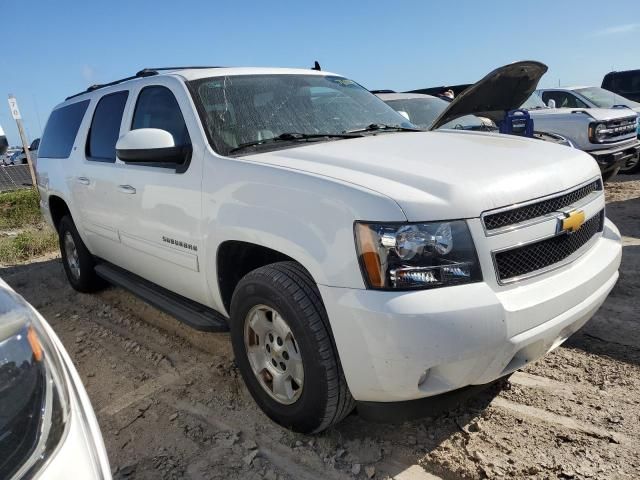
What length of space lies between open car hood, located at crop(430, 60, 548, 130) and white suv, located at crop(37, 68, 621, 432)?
67 centimetres

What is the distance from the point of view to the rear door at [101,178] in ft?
13.0

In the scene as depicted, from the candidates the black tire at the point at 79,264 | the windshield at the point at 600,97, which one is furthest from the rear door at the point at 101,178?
the windshield at the point at 600,97

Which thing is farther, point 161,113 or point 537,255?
point 161,113

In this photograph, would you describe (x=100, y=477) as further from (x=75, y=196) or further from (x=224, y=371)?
(x=75, y=196)

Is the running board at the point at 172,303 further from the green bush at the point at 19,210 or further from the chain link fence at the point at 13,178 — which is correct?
the chain link fence at the point at 13,178

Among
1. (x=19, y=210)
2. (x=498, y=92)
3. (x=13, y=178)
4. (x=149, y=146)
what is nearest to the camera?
(x=149, y=146)

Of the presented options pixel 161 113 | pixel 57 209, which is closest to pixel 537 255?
pixel 161 113

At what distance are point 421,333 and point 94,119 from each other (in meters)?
3.70

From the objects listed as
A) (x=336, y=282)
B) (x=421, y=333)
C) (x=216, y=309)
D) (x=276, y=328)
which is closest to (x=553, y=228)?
(x=421, y=333)

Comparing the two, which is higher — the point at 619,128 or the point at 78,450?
the point at 78,450

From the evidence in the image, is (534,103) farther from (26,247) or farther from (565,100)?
(26,247)

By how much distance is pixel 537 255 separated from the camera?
2.23 meters

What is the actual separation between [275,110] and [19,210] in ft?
33.1

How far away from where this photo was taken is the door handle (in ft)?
11.7
